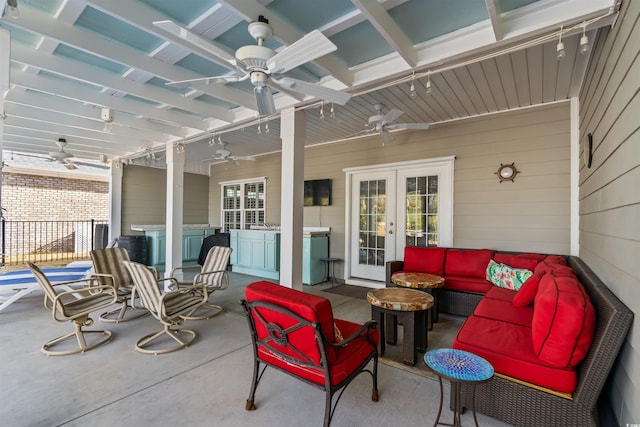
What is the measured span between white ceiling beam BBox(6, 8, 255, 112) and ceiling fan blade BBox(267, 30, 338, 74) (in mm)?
1465

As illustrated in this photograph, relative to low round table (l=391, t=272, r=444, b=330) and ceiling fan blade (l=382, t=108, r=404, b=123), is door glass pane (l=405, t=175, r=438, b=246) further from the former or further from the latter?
ceiling fan blade (l=382, t=108, r=404, b=123)

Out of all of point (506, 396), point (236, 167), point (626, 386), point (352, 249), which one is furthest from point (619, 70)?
point (236, 167)

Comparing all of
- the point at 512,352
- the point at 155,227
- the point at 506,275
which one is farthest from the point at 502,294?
the point at 155,227

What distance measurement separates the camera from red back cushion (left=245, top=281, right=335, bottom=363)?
5.48 feet

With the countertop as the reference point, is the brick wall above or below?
above

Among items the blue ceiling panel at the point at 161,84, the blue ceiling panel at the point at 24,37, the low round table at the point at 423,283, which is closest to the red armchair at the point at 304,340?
the low round table at the point at 423,283

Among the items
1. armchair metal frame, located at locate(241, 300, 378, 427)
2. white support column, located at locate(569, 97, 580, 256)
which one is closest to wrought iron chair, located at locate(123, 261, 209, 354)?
armchair metal frame, located at locate(241, 300, 378, 427)

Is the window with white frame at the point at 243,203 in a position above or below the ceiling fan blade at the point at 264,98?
below

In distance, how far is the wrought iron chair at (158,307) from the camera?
2959mm

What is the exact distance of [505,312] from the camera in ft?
8.69

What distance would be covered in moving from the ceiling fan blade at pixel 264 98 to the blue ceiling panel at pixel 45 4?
5.11 feet

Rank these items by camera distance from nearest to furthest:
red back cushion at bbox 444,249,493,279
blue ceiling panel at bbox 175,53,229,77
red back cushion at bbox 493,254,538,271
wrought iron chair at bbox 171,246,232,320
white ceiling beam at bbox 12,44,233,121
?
white ceiling beam at bbox 12,44,233,121, blue ceiling panel at bbox 175,53,229,77, red back cushion at bbox 493,254,538,271, wrought iron chair at bbox 171,246,232,320, red back cushion at bbox 444,249,493,279

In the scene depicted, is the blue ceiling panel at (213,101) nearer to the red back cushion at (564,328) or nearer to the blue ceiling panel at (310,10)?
the blue ceiling panel at (310,10)

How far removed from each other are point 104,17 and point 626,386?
4308 mm
